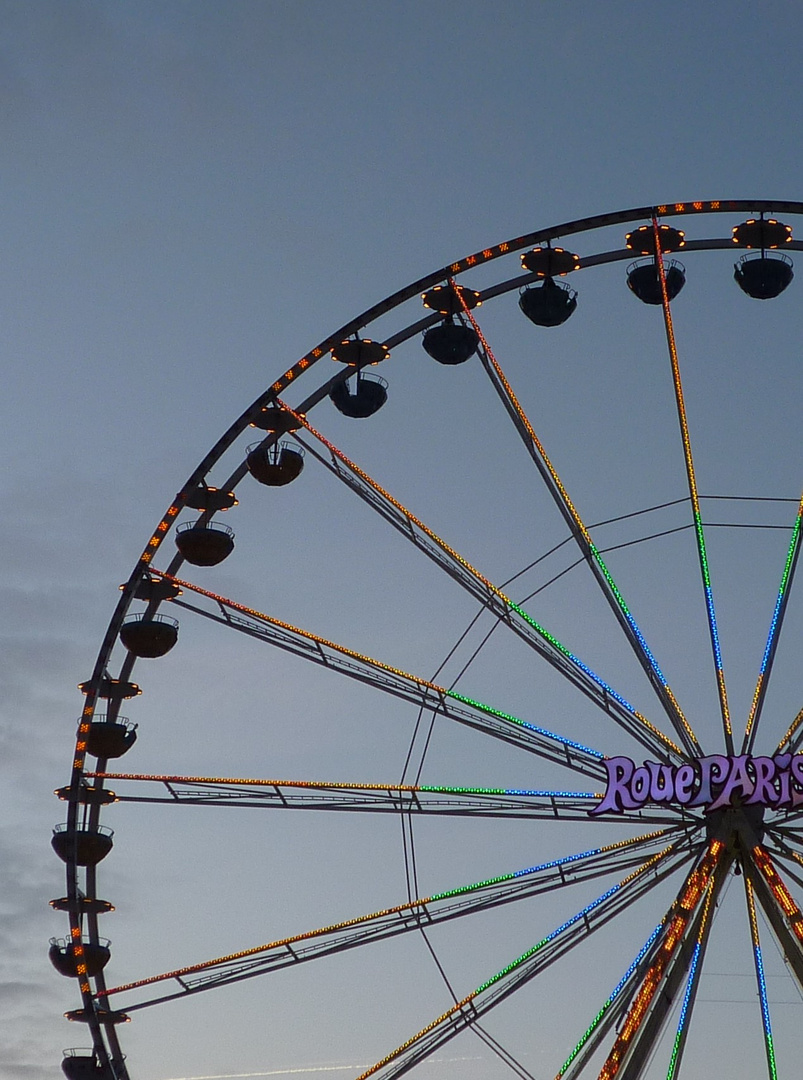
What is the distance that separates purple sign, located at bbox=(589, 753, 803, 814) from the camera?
2375 cm

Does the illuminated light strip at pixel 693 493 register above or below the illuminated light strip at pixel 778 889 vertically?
above

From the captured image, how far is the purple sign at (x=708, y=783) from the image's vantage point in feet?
77.9

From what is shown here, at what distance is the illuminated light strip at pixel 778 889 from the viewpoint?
2283cm

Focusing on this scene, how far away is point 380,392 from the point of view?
30344 millimetres

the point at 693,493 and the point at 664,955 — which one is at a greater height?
the point at 693,493

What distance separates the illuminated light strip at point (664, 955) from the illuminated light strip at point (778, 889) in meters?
0.49

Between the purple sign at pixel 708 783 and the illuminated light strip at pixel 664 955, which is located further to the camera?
the purple sign at pixel 708 783

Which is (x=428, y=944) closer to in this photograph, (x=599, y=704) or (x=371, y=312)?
(x=599, y=704)

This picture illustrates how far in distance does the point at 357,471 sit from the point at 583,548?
3928mm

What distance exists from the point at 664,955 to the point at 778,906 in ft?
5.56

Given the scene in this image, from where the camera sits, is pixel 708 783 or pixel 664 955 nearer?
pixel 664 955

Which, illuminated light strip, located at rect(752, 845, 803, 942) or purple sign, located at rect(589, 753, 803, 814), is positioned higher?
purple sign, located at rect(589, 753, 803, 814)

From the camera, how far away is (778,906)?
23.5 metres

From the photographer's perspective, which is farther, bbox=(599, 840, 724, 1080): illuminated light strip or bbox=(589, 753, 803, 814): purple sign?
bbox=(589, 753, 803, 814): purple sign
